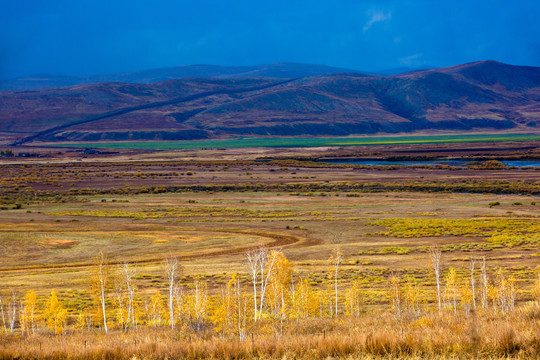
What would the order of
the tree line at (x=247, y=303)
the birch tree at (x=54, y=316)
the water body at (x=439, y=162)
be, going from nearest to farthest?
the tree line at (x=247, y=303) → the birch tree at (x=54, y=316) → the water body at (x=439, y=162)

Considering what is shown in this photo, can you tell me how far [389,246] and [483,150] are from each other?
134258 millimetres

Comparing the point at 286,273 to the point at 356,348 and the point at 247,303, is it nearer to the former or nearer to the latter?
the point at 247,303

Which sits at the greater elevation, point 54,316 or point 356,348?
point 356,348

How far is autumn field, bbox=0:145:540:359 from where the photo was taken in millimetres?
9925

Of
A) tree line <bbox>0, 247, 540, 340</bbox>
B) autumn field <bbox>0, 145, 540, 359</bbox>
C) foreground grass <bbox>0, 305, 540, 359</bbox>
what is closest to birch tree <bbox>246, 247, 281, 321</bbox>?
tree line <bbox>0, 247, 540, 340</bbox>

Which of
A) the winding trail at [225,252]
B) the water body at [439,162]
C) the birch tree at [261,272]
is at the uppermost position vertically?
the water body at [439,162]

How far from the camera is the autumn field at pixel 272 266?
391 inches

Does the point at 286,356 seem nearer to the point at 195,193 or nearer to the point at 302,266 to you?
the point at 302,266

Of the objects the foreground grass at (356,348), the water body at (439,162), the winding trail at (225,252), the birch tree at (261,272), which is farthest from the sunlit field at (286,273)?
the water body at (439,162)

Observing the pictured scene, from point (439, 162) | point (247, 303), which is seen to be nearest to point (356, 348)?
A: point (247, 303)

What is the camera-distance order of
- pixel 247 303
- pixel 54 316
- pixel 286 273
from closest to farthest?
pixel 54 316 → pixel 247 303 → pixel 286 273

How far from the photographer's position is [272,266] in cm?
2512

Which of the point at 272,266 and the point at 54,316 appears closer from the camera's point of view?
the point at 54,316

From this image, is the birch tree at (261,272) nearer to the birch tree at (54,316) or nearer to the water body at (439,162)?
the birch tree at (54,316)
